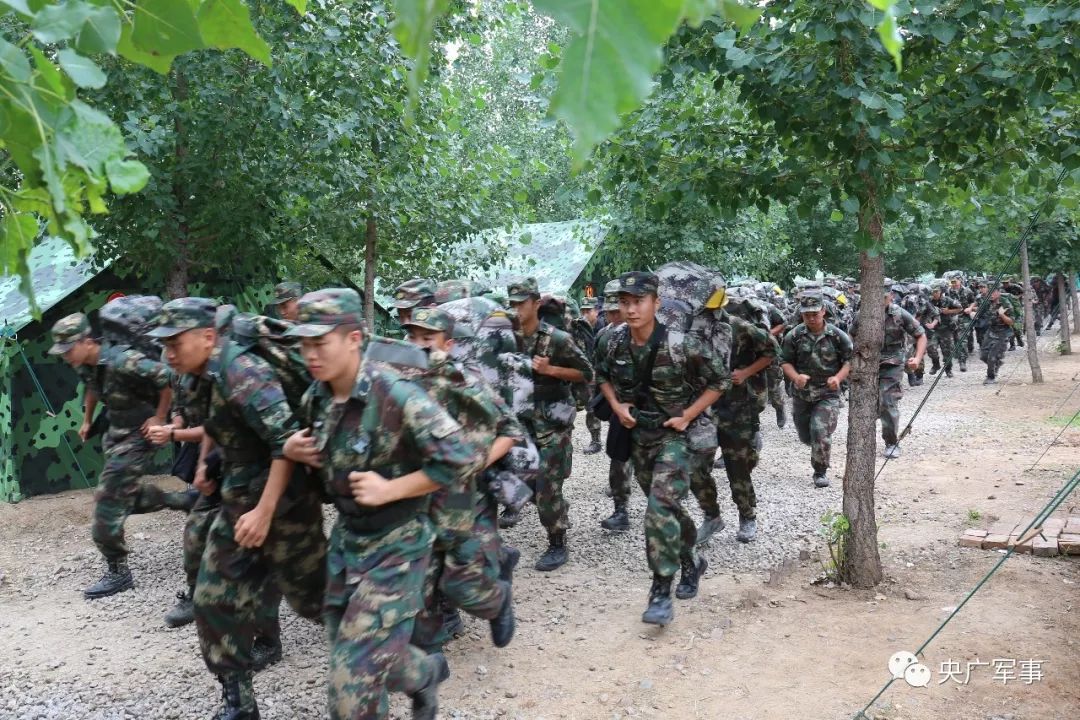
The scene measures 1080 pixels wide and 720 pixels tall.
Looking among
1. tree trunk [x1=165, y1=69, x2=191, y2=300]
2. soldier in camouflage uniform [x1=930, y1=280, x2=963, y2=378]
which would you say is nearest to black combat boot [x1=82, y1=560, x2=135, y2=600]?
tree trunk [x1=165, y1=69, x2=191, y2=300]

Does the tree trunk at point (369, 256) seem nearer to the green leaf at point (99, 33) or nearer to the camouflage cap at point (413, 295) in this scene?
the camouflage cap at point (413, 295)

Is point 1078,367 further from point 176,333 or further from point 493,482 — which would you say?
point 176,333

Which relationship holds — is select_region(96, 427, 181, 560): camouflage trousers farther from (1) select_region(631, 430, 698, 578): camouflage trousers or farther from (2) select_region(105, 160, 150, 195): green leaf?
(2) select_region(105, 160, 150, 195): green leaf

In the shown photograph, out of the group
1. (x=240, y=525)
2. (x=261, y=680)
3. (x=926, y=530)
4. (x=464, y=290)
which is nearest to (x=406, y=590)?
(x=240, y=525)

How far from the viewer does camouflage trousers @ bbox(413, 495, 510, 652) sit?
13.8 feet

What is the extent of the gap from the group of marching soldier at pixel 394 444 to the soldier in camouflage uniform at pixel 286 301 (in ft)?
0.09

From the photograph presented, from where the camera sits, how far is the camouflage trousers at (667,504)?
4.93m

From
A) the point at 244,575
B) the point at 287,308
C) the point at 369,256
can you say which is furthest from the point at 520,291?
the point at 369,256

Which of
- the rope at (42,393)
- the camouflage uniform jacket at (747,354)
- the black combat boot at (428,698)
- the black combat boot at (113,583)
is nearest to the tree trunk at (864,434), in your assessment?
the camouflage uniform jacket at (747,354)

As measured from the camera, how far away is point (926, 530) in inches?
269

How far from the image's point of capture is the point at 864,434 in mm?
5348

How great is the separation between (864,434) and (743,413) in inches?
73.5

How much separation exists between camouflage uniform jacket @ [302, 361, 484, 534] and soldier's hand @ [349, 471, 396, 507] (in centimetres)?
16

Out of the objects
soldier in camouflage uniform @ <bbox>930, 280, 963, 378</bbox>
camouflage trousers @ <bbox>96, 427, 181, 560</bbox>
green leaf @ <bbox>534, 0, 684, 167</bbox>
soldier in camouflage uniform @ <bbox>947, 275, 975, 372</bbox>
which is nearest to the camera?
green leaf @ <bbox>534, 0, 684, 167</bbox>
